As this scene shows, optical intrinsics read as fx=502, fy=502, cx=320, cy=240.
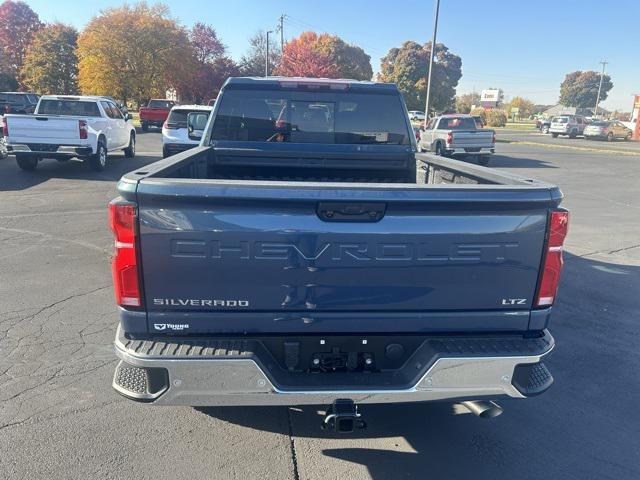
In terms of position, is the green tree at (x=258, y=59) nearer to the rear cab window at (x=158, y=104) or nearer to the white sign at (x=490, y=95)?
the rear cab window at (x=158, y=104)

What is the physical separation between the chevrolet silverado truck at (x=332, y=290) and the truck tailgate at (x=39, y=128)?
40.4 feet

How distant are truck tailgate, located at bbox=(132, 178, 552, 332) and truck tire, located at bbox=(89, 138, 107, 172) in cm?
1326

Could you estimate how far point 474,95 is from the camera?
15175 centimetres

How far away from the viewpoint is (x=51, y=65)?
47.1 meters

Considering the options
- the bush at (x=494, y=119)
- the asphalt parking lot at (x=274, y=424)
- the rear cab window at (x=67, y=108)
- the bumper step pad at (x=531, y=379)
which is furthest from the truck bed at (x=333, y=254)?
the bush at (x=494, y=119)

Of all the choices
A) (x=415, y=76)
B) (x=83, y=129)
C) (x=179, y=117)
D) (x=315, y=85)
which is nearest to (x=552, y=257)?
(x=315, y=85)

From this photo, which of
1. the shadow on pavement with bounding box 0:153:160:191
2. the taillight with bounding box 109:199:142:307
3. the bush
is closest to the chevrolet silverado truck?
the taillight with bounding box 109:199:142:307

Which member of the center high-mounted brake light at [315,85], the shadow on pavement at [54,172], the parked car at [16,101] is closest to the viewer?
the center high-mounted brake light at [315,85]

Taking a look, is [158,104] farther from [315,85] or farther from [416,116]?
[315,85]

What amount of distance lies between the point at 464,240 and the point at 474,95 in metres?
162

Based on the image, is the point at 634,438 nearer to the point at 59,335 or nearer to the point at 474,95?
the point at 59,335

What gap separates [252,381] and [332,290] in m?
0.60

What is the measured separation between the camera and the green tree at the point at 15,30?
59.3m

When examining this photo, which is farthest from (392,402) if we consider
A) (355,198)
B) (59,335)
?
(59,335)
